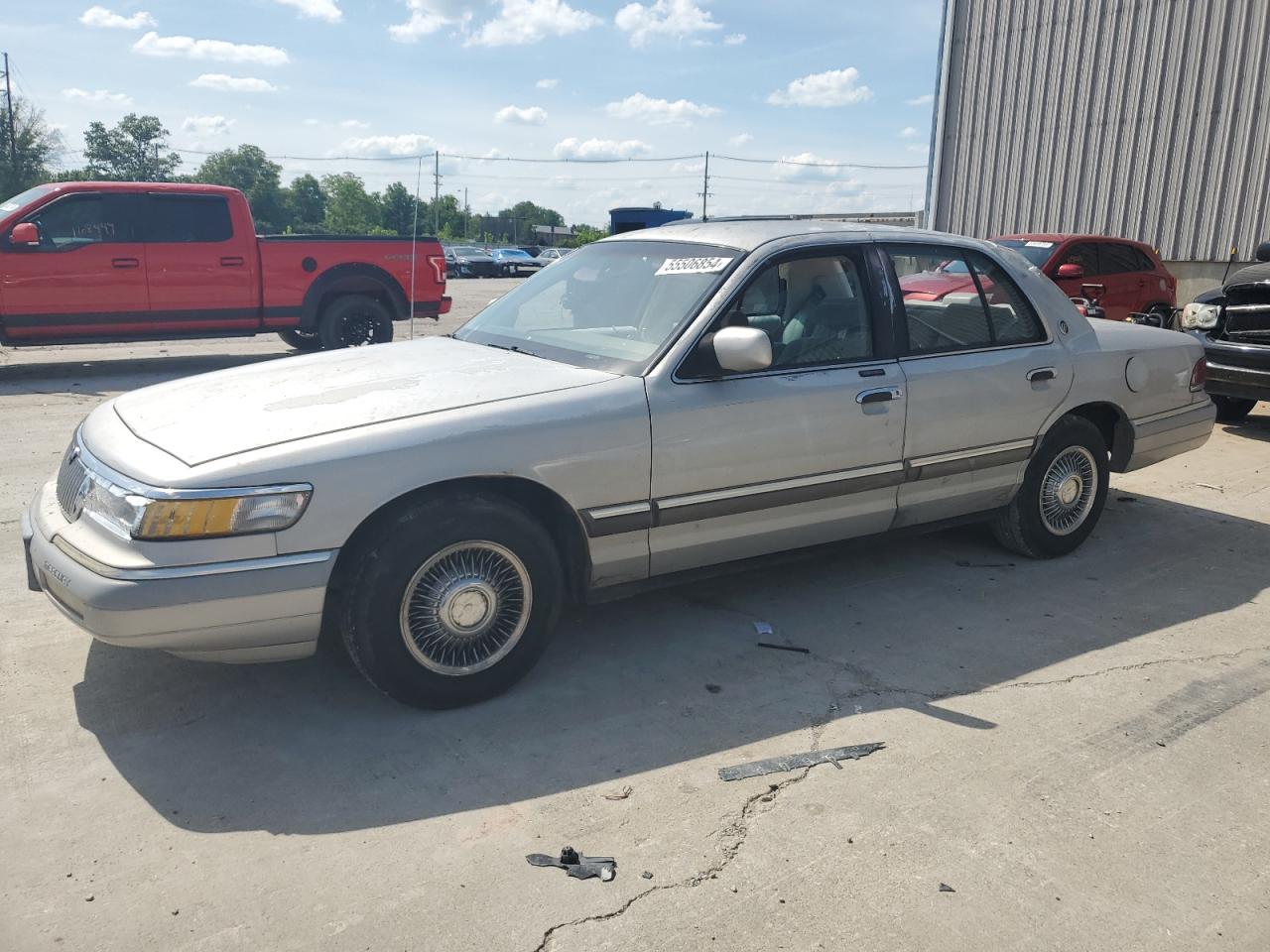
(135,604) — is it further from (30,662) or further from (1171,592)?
(1171,592)

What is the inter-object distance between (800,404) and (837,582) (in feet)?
3.93

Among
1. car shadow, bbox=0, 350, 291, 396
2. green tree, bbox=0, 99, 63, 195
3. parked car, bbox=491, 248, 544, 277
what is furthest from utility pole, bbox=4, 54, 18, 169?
car shadow, bbox=0, 350, 291, 396

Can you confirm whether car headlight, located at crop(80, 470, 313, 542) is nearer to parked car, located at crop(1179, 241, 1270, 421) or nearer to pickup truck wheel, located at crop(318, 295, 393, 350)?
parked car, located at crop(1179, 241, 1270, 421)

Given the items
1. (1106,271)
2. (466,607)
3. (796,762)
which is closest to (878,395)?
(796,762)

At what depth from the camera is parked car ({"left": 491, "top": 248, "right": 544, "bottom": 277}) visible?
161 feet

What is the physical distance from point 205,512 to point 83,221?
31.2ft

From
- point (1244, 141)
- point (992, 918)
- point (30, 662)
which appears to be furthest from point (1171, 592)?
point (1244, 141)

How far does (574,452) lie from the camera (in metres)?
3.64

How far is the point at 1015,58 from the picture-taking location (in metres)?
17.2

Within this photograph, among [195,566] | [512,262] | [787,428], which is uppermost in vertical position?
[512,262]

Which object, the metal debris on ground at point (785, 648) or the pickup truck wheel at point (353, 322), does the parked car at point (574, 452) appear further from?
the pickup truck wheel at point (353, 322)

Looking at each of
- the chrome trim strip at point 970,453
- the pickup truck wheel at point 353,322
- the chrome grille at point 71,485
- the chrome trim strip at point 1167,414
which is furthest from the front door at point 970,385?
the pickup truck wheel at point 353,322

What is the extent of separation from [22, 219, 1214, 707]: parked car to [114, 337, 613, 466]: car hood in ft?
0.06

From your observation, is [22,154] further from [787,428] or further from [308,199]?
[787,428]
